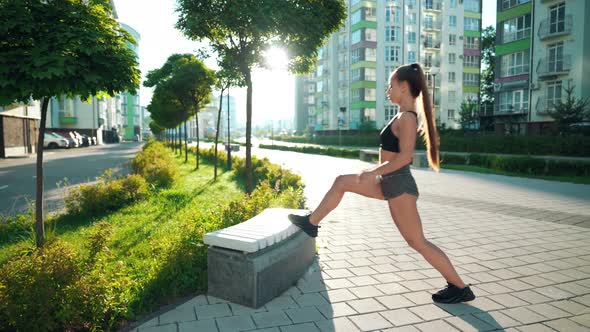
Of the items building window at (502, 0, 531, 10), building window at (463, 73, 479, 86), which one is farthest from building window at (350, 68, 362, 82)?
building window at (502, 0, 531, 10)

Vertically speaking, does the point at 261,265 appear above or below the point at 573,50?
below

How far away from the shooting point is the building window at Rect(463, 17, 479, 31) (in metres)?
59.1

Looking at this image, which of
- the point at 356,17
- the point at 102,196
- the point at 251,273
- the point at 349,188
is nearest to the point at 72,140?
the point at 102,196

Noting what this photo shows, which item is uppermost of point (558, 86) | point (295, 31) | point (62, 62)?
point (558, 86)

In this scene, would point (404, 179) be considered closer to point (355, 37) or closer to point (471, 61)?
point (355, 37)

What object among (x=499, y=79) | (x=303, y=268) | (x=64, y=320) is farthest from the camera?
(x=499, y=79)

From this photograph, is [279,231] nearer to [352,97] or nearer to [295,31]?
[295,31]

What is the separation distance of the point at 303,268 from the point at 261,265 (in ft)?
3.12

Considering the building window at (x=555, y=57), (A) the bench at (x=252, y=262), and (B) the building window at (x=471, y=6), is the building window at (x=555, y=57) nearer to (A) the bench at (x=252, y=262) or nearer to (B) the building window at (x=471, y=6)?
(B) the building window at (x=471, y=6)

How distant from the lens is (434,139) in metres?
3.51

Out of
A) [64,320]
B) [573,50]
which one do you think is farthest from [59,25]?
[573,50]

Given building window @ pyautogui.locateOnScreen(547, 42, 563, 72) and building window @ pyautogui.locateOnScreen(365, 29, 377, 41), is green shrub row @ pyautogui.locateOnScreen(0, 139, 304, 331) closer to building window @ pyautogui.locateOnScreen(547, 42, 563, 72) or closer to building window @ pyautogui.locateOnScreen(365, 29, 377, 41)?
building window @ pyautogui.locateOnScreen(547, 42, 563, 72)

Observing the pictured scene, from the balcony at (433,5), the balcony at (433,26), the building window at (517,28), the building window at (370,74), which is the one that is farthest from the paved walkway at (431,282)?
the balcony at (433,5)

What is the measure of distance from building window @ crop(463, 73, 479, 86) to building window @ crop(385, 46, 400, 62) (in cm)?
1212
